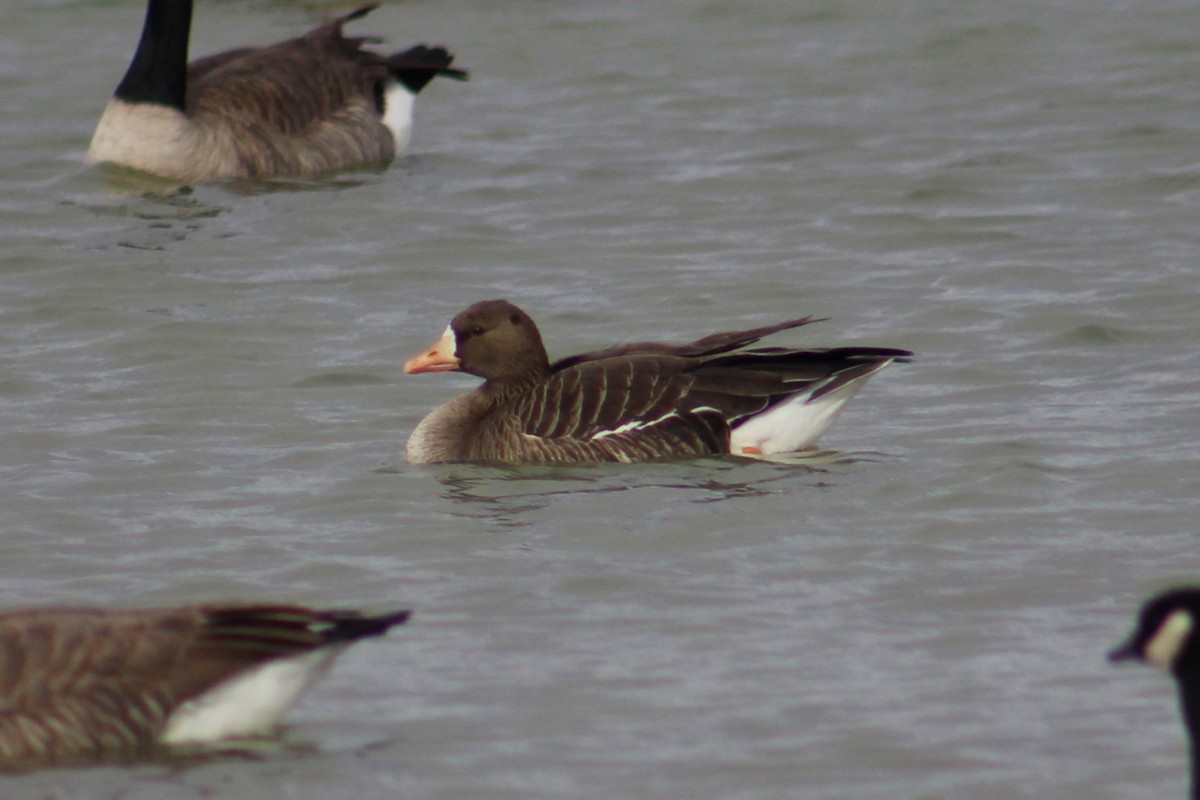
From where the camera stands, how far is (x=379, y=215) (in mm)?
15344

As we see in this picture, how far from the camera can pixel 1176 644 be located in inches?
207

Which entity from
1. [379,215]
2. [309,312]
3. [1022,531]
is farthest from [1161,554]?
[379,215]

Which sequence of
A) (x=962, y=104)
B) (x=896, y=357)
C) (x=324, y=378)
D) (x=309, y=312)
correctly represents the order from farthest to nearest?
(x=962, y=104) < (x=309, y=312) < (x=324, y=378) < (x=896, y=357)

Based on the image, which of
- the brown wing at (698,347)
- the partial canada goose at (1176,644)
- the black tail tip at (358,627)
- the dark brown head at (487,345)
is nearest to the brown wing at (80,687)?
the black tail tip at (358,627)

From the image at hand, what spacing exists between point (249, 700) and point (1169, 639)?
266 centimetres

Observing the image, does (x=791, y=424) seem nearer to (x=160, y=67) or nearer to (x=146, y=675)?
(x=146, y=675)

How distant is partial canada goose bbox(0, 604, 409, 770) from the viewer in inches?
250

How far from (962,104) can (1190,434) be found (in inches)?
311

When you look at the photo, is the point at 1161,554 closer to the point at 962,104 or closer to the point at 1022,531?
the point at 1022,531

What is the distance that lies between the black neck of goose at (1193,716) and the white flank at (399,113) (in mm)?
12608

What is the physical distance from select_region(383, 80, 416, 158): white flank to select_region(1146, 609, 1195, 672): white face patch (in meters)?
12.6

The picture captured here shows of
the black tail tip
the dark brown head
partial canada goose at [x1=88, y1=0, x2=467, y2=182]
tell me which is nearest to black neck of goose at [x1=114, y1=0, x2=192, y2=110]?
partial canada goose at [x1=88, y1=0, x2=467, y2=182]

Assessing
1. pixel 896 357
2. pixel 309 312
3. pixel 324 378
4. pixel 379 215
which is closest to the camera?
pixel 896 357

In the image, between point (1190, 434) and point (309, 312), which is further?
point (309, 312)
